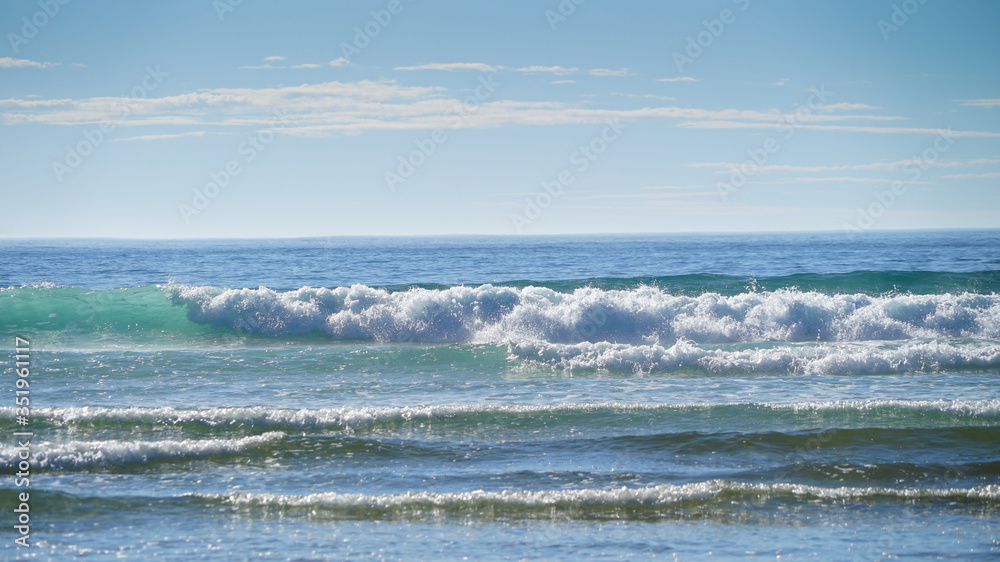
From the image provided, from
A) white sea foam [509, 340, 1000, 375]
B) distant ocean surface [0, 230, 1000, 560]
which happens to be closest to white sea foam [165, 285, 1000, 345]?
distant ocean surface [0, 230, 1000, 560]

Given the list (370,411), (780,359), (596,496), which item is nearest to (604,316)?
(780,359)

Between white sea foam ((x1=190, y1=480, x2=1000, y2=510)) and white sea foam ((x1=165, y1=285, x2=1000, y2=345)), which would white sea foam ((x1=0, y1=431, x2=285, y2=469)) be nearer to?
white sea foam ((x1=190, y1=480, x2=1000, y2=510))

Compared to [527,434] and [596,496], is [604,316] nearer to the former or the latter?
[527,434]

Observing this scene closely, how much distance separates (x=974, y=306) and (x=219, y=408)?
16524 mm

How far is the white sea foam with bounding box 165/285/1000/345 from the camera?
51.1ft

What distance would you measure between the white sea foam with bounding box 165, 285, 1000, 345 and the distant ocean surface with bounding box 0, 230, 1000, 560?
6 cm

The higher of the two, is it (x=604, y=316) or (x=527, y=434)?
(x=604, y=316)

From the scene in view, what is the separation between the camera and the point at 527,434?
26.4ft

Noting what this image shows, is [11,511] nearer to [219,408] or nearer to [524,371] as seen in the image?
[219,408]

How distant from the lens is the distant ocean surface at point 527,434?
18.1 feet

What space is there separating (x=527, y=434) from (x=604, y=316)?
8457 millimetres

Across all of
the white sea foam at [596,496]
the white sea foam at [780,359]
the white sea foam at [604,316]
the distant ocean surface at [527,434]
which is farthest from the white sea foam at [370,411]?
the white sea foam at [604,316]

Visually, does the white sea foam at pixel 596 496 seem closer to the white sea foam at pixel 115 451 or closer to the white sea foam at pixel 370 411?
the white sea foam at pixel 115 451

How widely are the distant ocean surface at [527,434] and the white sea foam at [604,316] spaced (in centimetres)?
6
